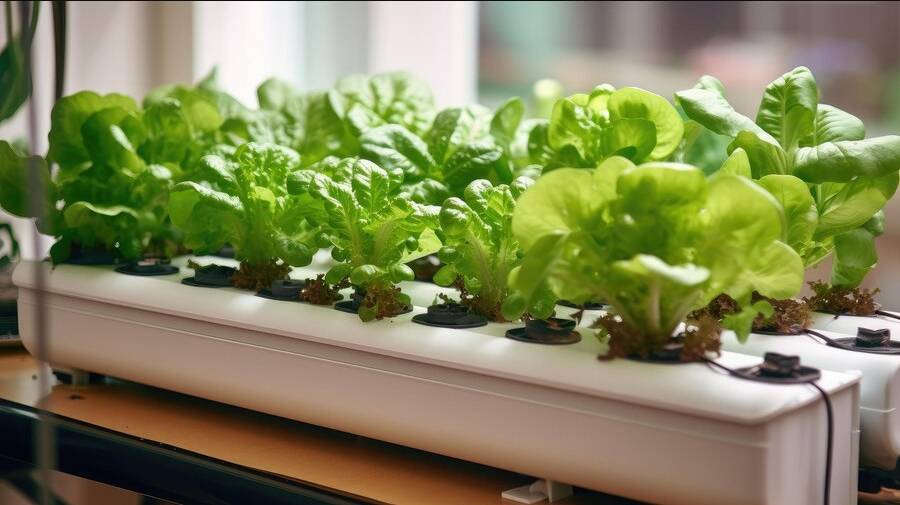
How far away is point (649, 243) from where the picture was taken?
2.64 feet

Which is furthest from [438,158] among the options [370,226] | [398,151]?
[370,226]

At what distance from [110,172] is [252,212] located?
9.9 inches

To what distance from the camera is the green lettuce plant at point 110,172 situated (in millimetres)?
1255

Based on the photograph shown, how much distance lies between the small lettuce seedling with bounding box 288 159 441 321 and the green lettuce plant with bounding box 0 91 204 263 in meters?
0.31

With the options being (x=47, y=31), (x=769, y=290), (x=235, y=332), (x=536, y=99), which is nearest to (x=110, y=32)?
(x=47, y=31)

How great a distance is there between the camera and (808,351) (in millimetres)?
902

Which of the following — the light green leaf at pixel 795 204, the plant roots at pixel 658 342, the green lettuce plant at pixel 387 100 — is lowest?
the plant roots at pixel 658 342

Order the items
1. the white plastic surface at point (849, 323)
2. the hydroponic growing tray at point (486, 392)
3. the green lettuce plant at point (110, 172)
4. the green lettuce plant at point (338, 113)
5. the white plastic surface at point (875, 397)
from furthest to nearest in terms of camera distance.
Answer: the green lettuce plant at point (338, 113), the green lettuce plant at point (110, 172), the white plastic surface at point (849, 323), the white plastic surface at point (875, 397), the hydroponic growing tray at point (486, 392)

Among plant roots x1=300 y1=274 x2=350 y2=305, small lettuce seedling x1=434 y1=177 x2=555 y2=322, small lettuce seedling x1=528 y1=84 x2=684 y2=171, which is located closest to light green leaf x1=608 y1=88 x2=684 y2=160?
small lettuce seedling x1=528 y1=84 x2=684 y2=171

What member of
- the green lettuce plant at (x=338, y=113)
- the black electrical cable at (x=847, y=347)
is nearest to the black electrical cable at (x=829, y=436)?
the black electrical cable at (x=847, y=347)

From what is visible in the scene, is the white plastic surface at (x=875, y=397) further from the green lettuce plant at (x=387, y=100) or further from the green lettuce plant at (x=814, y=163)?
the green lettuce plant at (x=387, y=100)

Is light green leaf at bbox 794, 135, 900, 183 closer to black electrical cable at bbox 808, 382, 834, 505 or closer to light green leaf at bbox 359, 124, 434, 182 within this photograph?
black electrical cable at bbox 808, 382, 834, 505

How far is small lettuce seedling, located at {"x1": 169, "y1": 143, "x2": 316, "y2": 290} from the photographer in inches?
43.5

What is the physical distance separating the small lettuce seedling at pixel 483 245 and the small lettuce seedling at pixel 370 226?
41mm
